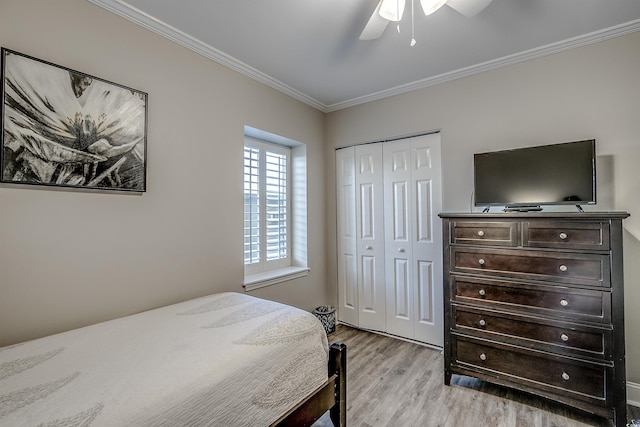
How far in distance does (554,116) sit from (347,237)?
84.7 inches

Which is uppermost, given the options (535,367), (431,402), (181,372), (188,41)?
(188,41)

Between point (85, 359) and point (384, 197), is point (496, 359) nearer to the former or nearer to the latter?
point (384, 197)

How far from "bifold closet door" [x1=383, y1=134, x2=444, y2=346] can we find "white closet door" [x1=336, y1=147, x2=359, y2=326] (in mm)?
392

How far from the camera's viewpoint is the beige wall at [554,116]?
6.66 ft

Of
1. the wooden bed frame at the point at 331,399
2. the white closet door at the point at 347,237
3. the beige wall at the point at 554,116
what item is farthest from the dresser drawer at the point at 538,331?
the white closet door at the point at 347,237

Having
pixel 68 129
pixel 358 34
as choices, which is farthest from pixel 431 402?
pixel 68 129

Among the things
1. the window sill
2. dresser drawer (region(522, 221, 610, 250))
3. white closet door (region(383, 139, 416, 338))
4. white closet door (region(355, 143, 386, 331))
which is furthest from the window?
→ dresser drawer (region(522, 221, 610, 250))

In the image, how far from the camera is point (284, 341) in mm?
1449

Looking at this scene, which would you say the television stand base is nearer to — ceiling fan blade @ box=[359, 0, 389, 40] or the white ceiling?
the white ceiling

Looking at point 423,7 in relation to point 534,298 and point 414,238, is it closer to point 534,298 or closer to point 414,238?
point 534,298

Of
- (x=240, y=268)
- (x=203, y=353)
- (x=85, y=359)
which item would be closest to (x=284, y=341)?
(x=203, y=353)

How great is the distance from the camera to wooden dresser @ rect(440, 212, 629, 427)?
172 cm

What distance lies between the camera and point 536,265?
1.92m

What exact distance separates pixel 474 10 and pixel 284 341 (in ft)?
6.43
